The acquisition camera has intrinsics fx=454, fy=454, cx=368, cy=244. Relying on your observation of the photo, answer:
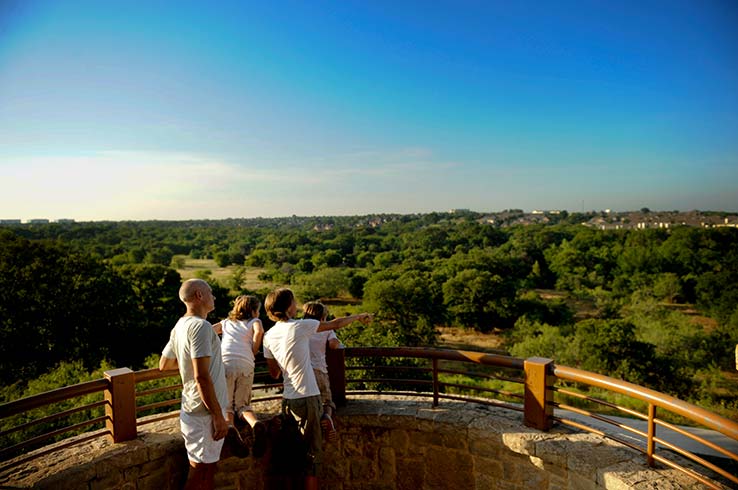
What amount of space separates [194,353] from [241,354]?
0.71m

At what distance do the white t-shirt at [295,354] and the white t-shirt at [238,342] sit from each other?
0.80 feet

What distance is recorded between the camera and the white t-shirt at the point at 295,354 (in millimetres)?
3314

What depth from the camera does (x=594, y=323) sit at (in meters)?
20.9

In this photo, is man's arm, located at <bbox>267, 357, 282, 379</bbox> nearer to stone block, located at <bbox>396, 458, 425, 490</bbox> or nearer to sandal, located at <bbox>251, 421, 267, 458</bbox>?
sandal, located at <bbox>251, 421, 267, 458</bbox>

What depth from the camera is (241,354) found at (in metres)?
3.46

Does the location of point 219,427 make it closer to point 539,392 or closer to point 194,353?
point 194,353

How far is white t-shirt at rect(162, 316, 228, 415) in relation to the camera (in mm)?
2787

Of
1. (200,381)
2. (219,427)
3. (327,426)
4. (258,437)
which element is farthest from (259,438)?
(200,381)

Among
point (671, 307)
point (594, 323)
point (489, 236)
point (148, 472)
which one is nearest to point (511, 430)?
point (148, 472)

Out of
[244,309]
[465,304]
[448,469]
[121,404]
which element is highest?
[244,309]

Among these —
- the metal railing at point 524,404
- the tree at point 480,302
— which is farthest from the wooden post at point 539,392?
the tree at point 480,302

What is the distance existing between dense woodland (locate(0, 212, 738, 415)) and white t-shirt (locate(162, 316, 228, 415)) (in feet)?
44.3

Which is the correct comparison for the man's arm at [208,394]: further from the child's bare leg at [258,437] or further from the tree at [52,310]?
the tree at [52,310]

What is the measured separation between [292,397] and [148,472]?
1327 mm
